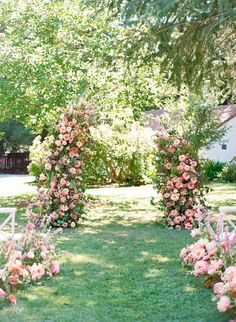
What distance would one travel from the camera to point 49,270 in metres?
6.29

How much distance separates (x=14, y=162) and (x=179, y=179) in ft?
108

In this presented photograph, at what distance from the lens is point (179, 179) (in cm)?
1034

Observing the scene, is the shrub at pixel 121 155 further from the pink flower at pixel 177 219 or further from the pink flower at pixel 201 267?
the pink flower at pixel 201 267

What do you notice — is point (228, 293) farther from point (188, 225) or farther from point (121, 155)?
point (121, 155)

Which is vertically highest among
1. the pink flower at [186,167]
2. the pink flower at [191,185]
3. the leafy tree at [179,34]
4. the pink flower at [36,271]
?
the leafy tree at [179,34]

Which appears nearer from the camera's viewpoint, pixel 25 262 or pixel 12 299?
pixel 12 299

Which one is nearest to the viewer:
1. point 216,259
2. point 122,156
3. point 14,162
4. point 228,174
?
point 216,259

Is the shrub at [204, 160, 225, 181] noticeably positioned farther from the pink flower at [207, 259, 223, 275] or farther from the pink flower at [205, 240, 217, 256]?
the pink flower at [207, 259, 223, 275]

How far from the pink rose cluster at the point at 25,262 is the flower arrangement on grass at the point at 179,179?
4.17m

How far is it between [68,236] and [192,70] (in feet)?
13.8

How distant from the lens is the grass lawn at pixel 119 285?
16.2 ft

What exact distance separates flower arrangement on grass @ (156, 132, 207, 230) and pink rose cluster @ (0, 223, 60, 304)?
4.17m

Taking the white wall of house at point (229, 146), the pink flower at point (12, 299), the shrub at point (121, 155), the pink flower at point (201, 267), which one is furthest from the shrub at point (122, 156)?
the pink flower at point (12, 299)

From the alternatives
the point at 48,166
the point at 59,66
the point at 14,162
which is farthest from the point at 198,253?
the point at 14,162
